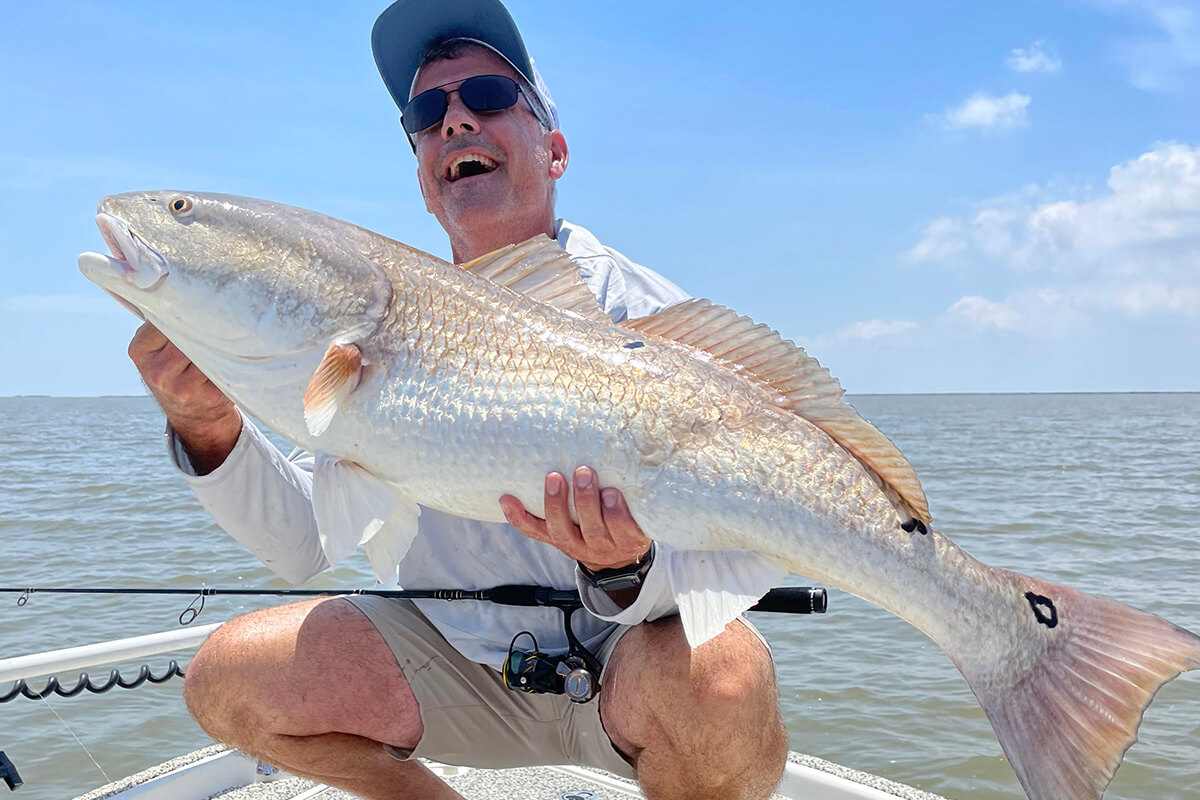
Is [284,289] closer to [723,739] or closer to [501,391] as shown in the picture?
[501,391]

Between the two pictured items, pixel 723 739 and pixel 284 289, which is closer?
pixel 284 289

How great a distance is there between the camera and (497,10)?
364 centimetres

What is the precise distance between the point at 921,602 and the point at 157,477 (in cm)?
2122

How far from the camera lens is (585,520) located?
222 cm

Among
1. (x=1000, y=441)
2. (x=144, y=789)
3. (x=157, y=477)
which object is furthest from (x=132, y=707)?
(x=1000, y=441)

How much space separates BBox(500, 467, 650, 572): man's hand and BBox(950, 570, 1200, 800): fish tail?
85cm

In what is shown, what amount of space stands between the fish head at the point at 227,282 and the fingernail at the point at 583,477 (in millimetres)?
637

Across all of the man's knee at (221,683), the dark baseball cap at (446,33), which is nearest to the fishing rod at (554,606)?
the man's knee at (221,683)

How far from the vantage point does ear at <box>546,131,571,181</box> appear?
12.4 feet

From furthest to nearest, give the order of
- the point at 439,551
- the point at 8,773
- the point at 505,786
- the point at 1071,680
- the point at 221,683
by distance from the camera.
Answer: the point at 505,786 → the point at 8,773 → the point at 439,551 → the point at 221,683 → the point at 1071,680

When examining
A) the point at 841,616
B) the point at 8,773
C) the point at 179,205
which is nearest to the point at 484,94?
the point at 179,205

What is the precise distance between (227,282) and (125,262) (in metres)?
0.25

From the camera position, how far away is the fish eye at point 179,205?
2.31m

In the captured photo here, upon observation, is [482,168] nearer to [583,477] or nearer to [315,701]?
[583,477]
